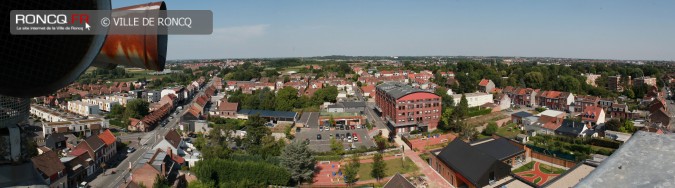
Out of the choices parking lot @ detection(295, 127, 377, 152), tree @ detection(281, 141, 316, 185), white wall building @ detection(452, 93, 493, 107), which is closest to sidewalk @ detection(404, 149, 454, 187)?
parking lot @ detection(295, 127, 377, 152)

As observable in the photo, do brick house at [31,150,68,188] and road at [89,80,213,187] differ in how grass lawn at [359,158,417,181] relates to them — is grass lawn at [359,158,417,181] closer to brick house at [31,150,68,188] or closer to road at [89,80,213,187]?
road at [89,80,213,187]

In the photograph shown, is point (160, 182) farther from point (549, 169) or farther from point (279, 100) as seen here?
point (279, 100)

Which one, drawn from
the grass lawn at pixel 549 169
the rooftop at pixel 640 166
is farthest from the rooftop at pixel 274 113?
the rooftop at pixel 640 166

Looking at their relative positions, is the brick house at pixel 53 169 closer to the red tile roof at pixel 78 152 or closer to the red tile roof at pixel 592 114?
the red tile roof at pixel 78 152

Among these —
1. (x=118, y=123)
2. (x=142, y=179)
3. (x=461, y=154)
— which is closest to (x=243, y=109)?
(x=118, y=123)

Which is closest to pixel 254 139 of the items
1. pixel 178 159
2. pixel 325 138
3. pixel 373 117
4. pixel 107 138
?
pixel 178 159

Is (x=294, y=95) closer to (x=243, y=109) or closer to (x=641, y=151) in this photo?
(x=243, y=109)
